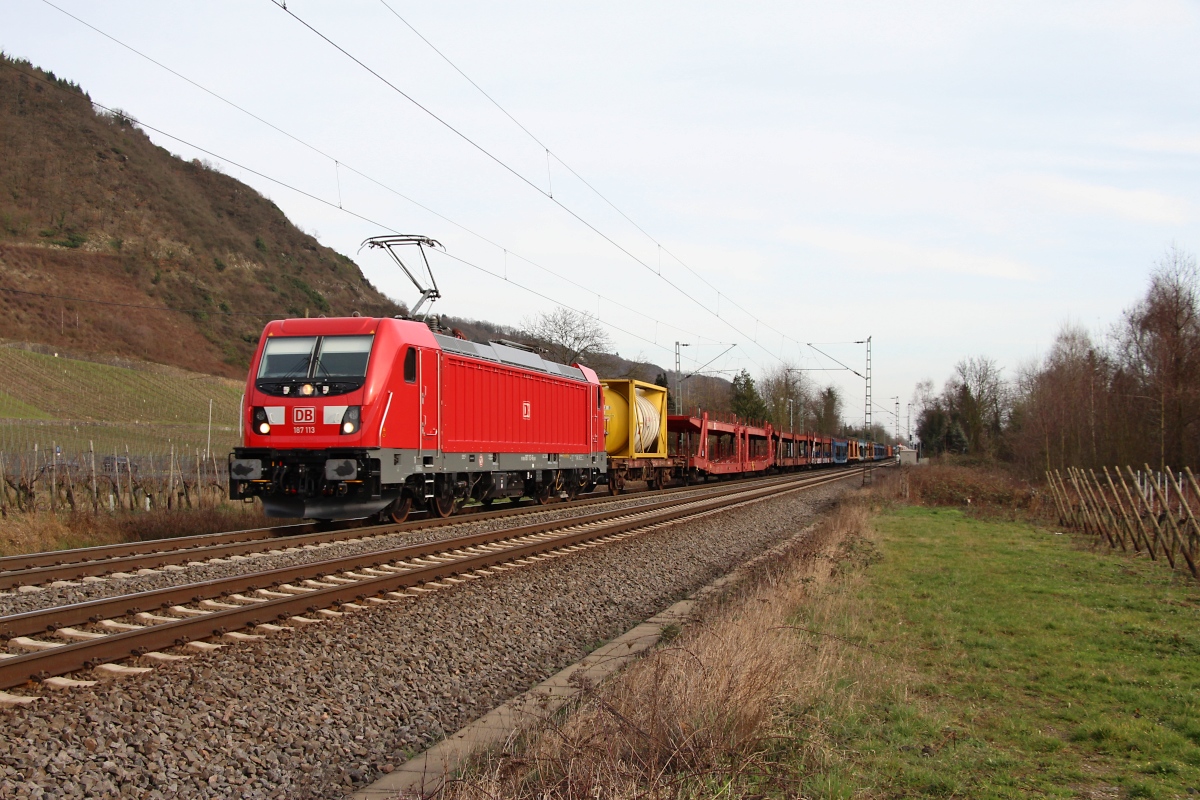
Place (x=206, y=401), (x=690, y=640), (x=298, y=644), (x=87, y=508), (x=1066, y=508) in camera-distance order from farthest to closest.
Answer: (x=206, y=401)
(x=1066, y=508)
(x=87, y=508)
(x=690, y=640)
(x=298, y=644)

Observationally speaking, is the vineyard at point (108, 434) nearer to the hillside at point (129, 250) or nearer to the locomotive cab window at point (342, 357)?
the locomotive cab window at point (342, 357)

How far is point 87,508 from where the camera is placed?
52.2ft

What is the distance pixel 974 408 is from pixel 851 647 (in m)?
72.3

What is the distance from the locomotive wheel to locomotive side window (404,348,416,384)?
2284 millimetres

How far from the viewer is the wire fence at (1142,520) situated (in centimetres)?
1410

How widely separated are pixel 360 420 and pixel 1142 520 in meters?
14.4

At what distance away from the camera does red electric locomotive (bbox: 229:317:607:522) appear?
1441 centimetres

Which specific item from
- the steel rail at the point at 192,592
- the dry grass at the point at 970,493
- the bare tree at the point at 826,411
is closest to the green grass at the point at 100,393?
the steel rail at the point at 192,592

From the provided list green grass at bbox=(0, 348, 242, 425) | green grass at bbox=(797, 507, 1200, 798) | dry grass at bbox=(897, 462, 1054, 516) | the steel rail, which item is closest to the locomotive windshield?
the steel rail

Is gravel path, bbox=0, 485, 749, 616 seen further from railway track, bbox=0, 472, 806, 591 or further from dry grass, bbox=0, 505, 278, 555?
dry grass, bbox=0, 505, 278, 555

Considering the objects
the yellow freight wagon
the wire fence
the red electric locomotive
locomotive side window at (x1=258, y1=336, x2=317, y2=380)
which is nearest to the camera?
the wire fence

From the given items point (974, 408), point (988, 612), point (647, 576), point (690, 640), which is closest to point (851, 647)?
point (690, 640)

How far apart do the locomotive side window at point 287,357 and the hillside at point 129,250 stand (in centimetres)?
5946

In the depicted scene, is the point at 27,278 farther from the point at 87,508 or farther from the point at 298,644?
the point at 298,644
